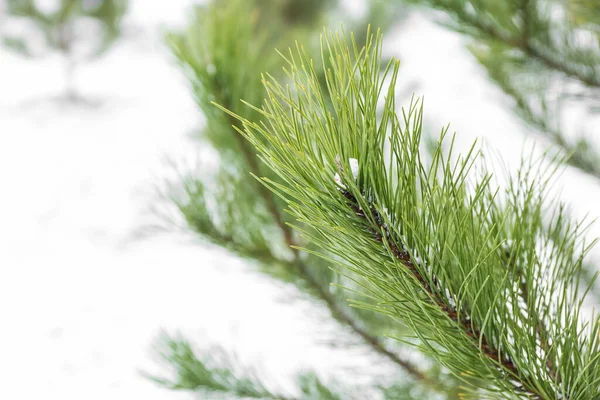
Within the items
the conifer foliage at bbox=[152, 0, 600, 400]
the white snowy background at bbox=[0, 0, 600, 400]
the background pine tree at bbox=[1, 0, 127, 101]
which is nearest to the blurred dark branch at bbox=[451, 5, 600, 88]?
the white snowy background at bbox=[0, 0, 600, 400]

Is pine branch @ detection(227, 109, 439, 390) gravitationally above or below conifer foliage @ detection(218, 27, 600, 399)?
below

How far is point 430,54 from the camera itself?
7617 millimetres

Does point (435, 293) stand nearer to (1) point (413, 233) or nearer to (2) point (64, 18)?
(1) point (413, 233)

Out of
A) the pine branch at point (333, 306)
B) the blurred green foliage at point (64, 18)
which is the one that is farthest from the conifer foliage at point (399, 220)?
the blurred green foliage at point (64, 18)

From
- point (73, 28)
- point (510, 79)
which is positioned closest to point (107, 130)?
point (73, 28)

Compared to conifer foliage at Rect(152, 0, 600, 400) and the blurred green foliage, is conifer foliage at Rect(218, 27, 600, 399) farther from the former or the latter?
the blurred green foliage

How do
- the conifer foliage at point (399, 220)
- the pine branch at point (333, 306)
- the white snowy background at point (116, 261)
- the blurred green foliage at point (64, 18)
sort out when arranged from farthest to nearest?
the blurred green foliage at point (64, 18) < the white snowy background at point (116, 261) < the pine branch at point (333, 306) < the conifer foliage at point (399, 220)

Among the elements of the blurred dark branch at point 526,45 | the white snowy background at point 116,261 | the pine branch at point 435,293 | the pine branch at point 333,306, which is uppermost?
the blurred dark branch at point 526,45

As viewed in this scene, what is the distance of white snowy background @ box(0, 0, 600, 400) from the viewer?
2.78 meters

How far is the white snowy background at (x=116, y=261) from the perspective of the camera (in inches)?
109

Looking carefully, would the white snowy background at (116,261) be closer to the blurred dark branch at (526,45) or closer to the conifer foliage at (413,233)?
the blurred dark branch at (526,45)

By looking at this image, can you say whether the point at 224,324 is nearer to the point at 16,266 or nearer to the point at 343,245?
the point at 16,266

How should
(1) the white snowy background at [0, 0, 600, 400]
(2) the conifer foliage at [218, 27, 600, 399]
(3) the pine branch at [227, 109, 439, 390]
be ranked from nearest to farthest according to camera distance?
(2) the conifer foliage at [218, 27, 600, 399] → (3) the pine branch at [227, 109, 439, 390] → (1) the white snowy background at [0, 0, 600, 400]

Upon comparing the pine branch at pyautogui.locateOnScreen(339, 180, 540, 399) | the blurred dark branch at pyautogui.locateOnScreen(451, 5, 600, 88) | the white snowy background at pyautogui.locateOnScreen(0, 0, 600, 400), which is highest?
the blurred dark branch at pyautogui.locateOnScreen(451, 5, 600, 88)
